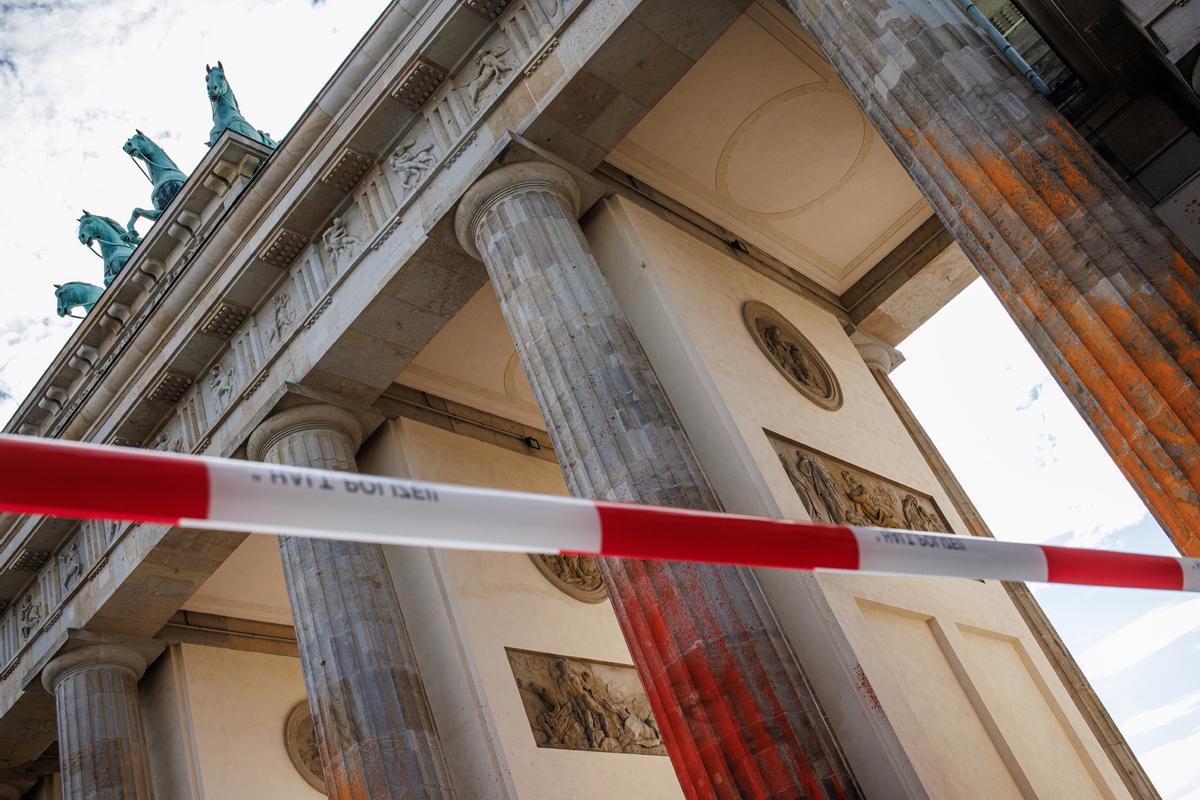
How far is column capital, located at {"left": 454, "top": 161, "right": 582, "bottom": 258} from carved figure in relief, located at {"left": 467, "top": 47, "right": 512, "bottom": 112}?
82 centimetres

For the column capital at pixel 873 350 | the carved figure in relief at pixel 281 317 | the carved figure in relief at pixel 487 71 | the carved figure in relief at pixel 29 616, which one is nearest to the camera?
the carved figure in relief at pixel 487 71

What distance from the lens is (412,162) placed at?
8.43 m

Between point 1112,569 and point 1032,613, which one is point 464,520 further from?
point 1032,613

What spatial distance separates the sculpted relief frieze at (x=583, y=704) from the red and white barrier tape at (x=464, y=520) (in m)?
6.08

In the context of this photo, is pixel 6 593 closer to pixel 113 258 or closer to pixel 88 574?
pixel 88 574

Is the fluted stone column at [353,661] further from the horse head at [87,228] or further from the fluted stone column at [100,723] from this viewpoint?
the horse head at [87,228]

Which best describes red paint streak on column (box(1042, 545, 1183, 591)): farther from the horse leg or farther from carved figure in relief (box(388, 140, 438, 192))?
the horse leg

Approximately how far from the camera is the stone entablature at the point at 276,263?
8016mm

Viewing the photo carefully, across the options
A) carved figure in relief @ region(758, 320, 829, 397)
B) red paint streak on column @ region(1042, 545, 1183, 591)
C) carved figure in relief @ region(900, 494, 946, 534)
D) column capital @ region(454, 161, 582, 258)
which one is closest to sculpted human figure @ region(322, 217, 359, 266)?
column capital @ region(454, 161, 582, 258)

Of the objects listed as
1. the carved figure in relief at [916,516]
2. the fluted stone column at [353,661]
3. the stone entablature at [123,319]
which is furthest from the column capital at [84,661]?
the carved figure in relief at [916,516]

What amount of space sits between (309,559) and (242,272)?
3006 mm

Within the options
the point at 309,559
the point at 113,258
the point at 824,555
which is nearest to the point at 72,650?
the point at 309,559

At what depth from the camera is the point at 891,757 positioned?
589cm

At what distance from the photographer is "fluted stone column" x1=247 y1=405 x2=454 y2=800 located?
7391mm
